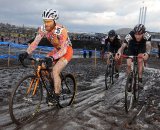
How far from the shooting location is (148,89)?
1270 centimetres

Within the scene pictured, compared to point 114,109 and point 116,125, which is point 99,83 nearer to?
point 114,109

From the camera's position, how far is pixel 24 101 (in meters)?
7.20

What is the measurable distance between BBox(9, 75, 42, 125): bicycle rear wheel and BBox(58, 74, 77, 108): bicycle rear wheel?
923mm

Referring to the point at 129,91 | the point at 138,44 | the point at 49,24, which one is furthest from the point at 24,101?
the point at 138,44

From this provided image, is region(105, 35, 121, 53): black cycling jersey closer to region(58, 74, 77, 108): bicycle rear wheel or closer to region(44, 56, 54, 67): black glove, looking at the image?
region(58, 74, 77, 108): bicycle rear wheel

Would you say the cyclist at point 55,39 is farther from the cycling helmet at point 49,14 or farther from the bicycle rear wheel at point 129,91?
the bicycle rear wheel at point 129,91

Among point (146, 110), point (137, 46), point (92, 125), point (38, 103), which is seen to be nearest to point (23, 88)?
point (38, 103)

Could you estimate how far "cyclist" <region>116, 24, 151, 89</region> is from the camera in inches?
370

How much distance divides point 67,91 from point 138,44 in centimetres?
268

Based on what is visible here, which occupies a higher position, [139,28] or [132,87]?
[139,28]

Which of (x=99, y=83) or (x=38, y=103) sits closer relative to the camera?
(x=38, y=103)

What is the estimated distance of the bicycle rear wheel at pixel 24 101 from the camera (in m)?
6.71

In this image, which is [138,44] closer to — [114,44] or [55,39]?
[55,39]

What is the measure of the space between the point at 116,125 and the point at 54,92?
1.52m
